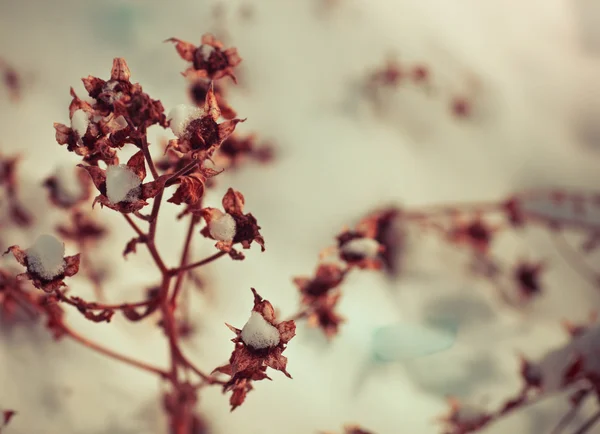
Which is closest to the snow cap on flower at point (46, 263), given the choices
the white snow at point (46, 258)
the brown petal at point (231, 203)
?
the white snow at point (46, 258)

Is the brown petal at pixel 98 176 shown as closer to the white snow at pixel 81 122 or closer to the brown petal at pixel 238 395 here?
the white snow at pixel 81 122

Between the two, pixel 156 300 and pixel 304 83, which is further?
pixel 304 83

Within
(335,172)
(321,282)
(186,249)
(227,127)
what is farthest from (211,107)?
(335,172)

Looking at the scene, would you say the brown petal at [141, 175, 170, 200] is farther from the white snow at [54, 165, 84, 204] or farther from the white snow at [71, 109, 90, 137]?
the white snow at [54, 165, 84, 204]

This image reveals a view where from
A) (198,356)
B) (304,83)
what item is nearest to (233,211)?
(198,356)

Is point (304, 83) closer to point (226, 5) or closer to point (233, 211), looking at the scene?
point (226, 5)

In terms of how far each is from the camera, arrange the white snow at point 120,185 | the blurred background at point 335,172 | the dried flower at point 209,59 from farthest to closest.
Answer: the blurred background at point 335,172
the dried flower at point 209,59
the white snow at point 120,185
